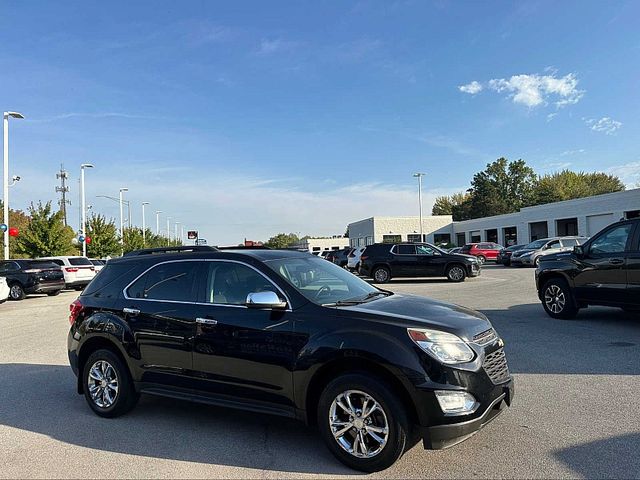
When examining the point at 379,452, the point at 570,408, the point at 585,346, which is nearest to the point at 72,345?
the point at 379,452

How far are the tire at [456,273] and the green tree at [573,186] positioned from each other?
70.5 metres

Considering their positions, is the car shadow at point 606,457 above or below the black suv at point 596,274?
below

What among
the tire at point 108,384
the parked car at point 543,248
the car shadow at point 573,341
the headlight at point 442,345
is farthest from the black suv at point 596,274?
the parked car at point 543,248

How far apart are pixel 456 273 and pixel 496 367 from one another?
63.1 feet

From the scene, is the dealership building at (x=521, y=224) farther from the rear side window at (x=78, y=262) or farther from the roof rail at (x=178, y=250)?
the rear side window at (x=78, y=262)

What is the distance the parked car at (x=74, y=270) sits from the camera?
23.6m

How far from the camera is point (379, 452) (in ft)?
13.1

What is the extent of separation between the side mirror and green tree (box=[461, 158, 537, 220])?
9430 cm

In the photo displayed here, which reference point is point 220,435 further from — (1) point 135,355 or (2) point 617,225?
→ (2) point 617,225

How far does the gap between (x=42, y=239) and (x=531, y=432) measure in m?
35.4

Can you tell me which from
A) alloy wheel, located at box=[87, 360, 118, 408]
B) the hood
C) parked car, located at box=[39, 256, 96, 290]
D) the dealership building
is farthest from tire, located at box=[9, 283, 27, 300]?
the dealership building

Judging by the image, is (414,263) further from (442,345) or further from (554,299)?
(442,345)

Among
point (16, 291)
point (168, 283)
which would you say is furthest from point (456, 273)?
point (168, 283)

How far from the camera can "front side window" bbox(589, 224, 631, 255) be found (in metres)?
9.37
